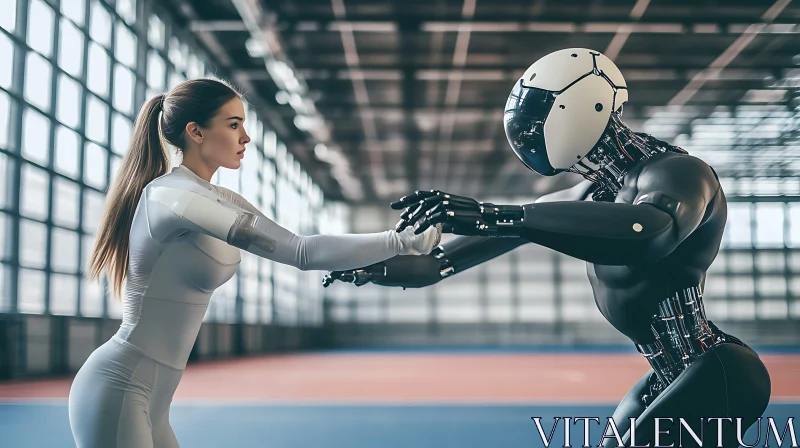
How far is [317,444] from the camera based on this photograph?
186 inches

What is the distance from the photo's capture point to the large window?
34.7 ft

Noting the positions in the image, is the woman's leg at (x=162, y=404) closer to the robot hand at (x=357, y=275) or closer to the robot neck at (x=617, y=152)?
the robot hand at (x=357, y=275)

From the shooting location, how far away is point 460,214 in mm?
1825

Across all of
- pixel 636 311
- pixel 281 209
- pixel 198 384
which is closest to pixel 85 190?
pixel 198 384

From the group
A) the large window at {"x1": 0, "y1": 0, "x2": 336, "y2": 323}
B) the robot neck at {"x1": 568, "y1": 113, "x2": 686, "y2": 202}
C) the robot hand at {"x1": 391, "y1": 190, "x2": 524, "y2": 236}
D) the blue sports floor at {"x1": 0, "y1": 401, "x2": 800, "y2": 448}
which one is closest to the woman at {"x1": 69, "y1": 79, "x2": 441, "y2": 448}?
the robot hand at {"x1": 391, "y1": 190, "x2": 524, "y2": 236}

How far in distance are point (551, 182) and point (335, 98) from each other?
15.1 m

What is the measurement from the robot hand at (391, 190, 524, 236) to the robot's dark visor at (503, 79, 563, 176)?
0.41m

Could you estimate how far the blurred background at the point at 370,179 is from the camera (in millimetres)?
8750

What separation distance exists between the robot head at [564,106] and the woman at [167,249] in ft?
1.37

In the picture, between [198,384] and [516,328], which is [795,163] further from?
[198,384]

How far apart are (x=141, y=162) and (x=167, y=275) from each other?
0.39 metres

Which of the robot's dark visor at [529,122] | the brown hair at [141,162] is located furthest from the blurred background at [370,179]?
the robot's dark visor at [529,122]

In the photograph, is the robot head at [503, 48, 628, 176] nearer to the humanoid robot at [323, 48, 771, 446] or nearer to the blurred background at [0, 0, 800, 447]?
the humanoid robot at [323, 48, 771, 446]

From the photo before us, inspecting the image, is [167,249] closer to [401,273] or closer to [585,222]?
[401,273]
